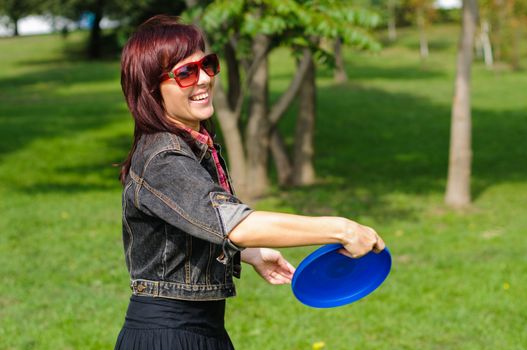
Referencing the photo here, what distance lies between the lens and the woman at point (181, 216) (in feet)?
7.76

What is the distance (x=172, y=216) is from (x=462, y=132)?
9852 millimetres

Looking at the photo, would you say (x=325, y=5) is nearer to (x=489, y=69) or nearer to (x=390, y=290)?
(x=390, y=290)

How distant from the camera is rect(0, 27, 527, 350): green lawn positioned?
6500mm

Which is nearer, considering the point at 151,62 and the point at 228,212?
the point at 228,212

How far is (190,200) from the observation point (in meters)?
2.39

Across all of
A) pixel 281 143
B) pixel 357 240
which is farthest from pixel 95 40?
pixel 357 240

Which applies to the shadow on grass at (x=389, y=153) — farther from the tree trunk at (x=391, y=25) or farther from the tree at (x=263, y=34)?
the tree trunk at (x=391, y=25)

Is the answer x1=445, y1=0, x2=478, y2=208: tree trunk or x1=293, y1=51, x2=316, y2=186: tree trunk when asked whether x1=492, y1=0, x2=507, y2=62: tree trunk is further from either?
x1=445, y1=0, x2=478, y2=208: tree trunk

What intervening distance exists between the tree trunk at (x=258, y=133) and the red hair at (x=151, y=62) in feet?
33.3

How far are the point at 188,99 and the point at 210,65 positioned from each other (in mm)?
134

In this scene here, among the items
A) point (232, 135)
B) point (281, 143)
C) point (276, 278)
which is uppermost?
point (276, 278)

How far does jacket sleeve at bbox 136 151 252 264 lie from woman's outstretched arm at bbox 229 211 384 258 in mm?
33

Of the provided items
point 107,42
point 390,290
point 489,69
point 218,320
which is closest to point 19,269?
point 390,290

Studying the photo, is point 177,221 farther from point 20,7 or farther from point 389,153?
point 20,7
